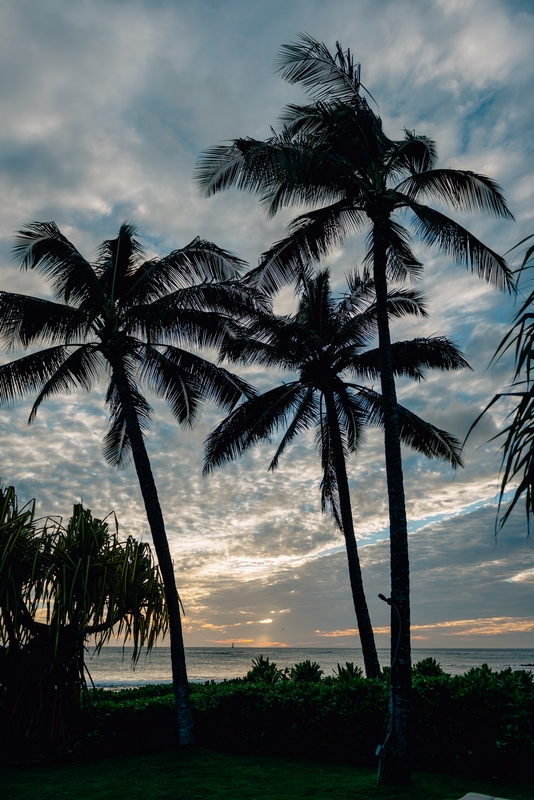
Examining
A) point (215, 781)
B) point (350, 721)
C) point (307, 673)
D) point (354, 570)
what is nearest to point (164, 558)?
point (215, 781)

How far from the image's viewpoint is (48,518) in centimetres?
1096

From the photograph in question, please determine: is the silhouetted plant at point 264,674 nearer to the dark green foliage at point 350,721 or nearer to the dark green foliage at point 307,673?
the dark green foliage at point 307,673

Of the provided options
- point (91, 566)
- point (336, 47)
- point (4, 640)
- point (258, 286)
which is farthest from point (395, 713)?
point (336, 47)

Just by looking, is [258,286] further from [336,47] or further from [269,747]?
[269,747]

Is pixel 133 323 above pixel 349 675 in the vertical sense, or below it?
above

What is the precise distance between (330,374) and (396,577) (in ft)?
29.3

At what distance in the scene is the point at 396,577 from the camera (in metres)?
8.68

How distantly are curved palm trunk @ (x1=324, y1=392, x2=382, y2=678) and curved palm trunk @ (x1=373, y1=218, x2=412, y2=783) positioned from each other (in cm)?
644

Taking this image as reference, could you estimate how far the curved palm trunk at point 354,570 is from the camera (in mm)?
14594

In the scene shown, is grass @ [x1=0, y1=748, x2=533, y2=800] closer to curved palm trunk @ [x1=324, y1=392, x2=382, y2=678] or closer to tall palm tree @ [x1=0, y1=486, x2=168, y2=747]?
tall palm tree @ [x1=0, y1=486, x2=168, y2=747]

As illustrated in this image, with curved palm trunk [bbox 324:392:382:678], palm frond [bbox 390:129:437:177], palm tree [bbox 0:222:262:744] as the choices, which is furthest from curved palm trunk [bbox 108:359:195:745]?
palm frond [bbox 390:129:437:177]

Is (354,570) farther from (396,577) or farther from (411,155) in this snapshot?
(411,155)

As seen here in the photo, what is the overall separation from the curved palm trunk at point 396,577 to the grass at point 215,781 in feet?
1.58

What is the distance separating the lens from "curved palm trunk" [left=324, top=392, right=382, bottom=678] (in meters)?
14.6
